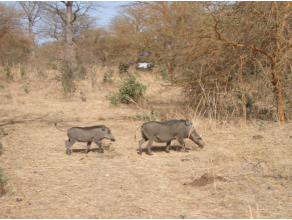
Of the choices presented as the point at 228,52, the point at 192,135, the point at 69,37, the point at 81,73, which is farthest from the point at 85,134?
the point at 69,37

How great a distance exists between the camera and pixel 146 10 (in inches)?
390

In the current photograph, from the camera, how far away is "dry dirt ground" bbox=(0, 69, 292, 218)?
3330mm

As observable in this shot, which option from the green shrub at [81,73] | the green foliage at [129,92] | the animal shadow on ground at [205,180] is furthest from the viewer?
the green shrub at [81,73]

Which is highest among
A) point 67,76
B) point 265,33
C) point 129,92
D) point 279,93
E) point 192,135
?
point 265,33

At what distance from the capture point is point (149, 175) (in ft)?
14.9

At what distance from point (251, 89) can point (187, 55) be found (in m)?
1.91

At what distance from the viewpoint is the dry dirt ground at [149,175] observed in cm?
333

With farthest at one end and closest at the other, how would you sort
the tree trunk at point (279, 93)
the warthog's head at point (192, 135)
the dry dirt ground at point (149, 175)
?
the tree trunk at point (279, 93) → the warthog's head at point (192, 135) → the dry dirt ground at point (149, 175)

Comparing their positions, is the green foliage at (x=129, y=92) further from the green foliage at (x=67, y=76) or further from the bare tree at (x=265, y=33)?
the bare tree at (x=265, y=33)

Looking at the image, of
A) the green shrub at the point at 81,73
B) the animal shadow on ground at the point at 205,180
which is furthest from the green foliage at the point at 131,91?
the animal shadow on ground at the point at 205,180

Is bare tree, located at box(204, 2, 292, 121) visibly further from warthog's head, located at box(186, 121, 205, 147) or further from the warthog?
the warthog

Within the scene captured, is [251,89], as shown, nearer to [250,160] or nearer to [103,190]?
[250,160]

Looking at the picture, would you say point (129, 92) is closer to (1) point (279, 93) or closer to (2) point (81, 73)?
(1) point (279, 93)

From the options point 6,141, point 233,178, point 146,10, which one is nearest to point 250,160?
point 233,178
